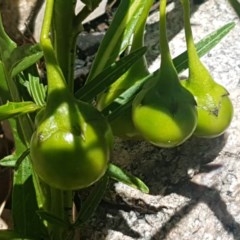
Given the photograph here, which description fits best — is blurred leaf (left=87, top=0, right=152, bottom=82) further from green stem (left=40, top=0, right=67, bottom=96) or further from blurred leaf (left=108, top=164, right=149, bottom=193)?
green stem (left=40, top=0, right=67, bottom=96)

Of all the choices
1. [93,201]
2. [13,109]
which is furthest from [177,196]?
[13,109]

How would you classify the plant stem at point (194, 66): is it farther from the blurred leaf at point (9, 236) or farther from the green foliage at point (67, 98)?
the blurred leaf at point (9, 236)

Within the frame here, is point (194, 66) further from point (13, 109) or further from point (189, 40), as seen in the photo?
point (13, 109)

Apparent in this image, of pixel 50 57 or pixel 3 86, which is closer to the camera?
pixel 50 57

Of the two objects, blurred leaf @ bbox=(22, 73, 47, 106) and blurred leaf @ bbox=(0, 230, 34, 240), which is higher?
blurred leaf @ bbox=(22, 73, 47, 106)

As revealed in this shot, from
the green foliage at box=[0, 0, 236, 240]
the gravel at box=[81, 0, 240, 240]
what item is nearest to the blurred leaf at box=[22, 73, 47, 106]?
the green foliage at box=[0, 0, 236, 240]

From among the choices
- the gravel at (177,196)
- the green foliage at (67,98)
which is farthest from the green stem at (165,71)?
the gravel at (177,196)

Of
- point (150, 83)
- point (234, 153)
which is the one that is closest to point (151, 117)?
point (150, 83)
